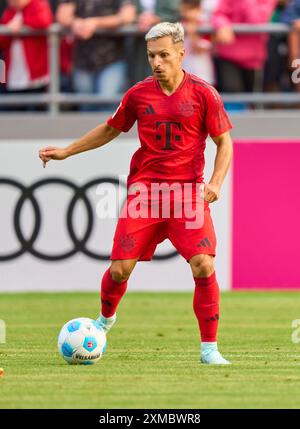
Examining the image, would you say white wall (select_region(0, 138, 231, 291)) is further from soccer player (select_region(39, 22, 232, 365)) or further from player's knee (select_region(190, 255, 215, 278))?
player's knee (select_region(190, 255, 215, 278))

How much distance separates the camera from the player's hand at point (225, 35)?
1554cm

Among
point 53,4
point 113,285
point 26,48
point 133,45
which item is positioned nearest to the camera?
point 113,285

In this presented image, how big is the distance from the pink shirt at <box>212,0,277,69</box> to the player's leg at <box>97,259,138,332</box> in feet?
21.2

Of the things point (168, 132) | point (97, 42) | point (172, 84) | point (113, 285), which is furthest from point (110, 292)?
point (97, 42)

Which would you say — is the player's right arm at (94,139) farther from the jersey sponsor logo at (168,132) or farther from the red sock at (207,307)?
the red sock at (207,307)

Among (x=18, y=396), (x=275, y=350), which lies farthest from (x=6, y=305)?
(x=18, y=396)

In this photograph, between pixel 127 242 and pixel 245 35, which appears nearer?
pixel 127 242

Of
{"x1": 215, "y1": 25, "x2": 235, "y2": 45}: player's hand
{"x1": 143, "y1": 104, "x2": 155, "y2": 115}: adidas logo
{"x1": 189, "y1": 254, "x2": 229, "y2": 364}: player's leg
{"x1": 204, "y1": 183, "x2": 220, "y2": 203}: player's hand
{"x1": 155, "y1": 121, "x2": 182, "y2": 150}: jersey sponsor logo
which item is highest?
{"x1": 215, "y1": 25, "x2": 235, "y2": 45}: player's hand

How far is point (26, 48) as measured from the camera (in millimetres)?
15883

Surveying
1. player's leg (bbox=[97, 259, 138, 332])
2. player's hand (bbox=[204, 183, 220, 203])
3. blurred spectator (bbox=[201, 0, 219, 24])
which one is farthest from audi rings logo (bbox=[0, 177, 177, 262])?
player's hand (bbox=[204, 183, 220, 203])

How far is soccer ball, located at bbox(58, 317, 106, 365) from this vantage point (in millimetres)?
9305

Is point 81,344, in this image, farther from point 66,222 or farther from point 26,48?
point 26,48

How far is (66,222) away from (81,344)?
622 cm

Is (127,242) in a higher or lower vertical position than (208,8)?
lower
